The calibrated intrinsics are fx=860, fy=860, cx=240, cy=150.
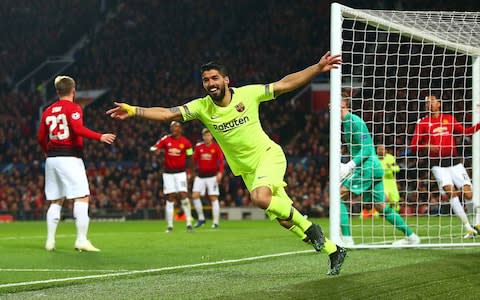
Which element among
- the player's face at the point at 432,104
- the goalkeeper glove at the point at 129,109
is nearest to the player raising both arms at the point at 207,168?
the player's face at the point at 432,104

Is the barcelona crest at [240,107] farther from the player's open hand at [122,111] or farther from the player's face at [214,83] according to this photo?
the player's open hand at [122,111]

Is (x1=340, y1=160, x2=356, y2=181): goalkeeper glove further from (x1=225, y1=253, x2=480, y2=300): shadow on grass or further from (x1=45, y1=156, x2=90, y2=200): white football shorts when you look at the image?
(x1=45, y1=156, x2=90, y2=200): white football shorts

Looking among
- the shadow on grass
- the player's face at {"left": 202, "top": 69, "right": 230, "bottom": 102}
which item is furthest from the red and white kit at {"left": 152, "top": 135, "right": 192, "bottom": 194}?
the player's face at {"left": 202, "top": 69, "right": 230, "bottom": 102}

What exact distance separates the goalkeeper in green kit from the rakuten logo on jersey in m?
3.47

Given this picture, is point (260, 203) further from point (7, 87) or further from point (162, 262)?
point (7, 87)

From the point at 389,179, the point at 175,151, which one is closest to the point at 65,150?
the point at 175,151

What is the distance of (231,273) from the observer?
8219 millimetres

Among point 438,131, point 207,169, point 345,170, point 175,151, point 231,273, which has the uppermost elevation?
point 438,131

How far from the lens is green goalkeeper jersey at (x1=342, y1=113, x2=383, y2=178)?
1152 centimetres

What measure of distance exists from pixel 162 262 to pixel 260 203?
91.2 inches

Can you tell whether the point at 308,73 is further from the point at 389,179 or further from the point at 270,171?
the point at 389,179

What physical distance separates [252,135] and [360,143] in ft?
12.3

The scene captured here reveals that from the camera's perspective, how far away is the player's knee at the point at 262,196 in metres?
7.82

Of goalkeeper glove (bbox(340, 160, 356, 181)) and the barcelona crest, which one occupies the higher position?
the barcelona crest
